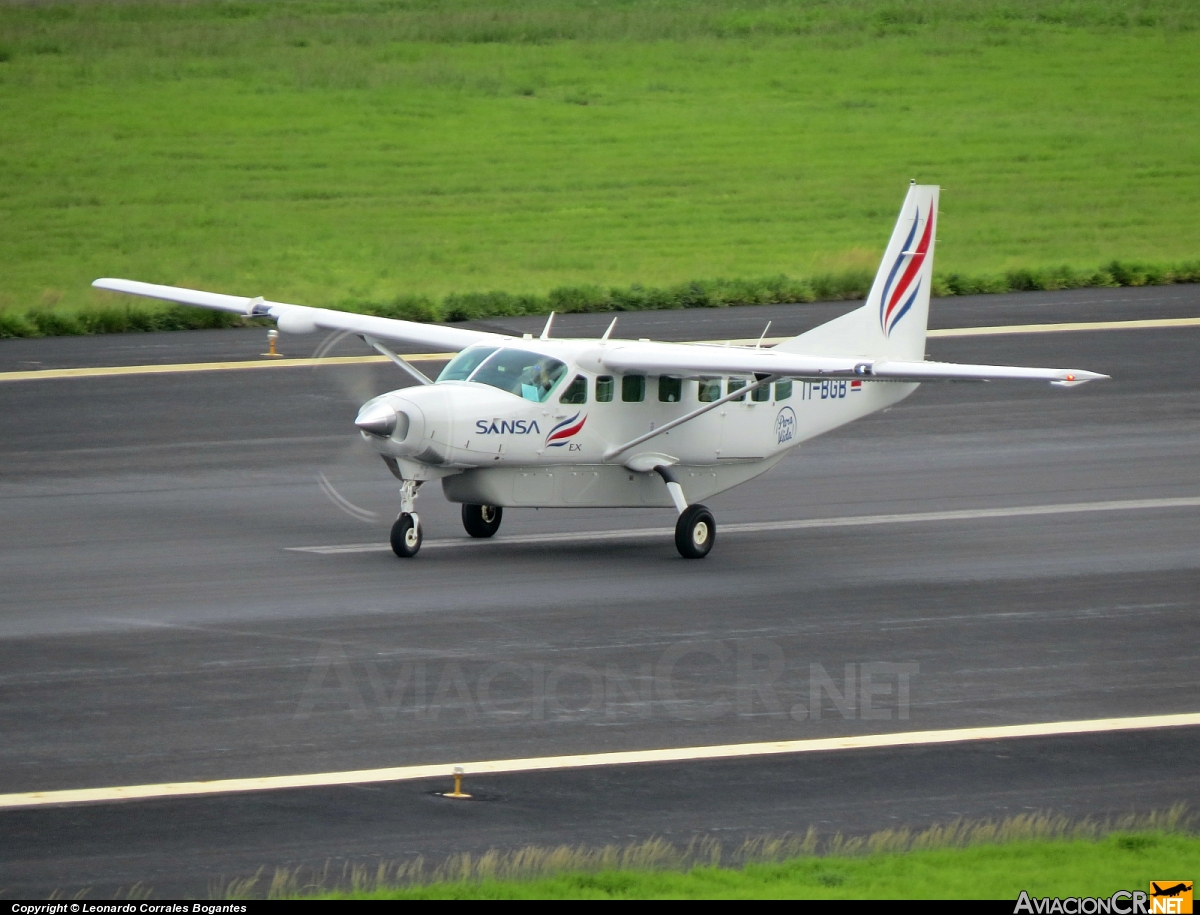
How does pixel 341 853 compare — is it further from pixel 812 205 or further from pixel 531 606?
pixel 812 205

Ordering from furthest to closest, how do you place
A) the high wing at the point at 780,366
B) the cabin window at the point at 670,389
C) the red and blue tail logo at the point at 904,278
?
1. the red and blue tail logo at the point at 904,278
2. the cabin window at the point at 670,389
3. the high wing at the point at 780,366

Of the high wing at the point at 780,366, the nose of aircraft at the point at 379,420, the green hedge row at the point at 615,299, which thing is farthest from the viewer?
the green hedge row at the point at 615,299

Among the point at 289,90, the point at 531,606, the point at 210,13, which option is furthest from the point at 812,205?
the point at 531,606

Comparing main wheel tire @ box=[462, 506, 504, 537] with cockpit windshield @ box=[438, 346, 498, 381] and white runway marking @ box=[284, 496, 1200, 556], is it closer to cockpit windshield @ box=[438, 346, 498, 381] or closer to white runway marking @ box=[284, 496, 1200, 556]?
white runway marking @ box=[284, 496, 1200, 556]

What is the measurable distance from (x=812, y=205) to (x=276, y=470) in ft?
92.1

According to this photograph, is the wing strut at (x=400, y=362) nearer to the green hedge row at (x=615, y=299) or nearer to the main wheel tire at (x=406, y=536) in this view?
the main wheel tire at (x=406, y=536)

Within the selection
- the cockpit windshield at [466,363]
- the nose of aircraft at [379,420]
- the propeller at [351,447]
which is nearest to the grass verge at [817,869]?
the nose of aircraft at [379,420]

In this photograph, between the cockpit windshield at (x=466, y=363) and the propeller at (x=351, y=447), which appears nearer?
the cockpit windshield at (x=466, y=363)

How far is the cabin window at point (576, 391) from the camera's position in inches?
714

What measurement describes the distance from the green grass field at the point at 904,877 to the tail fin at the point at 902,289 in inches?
415

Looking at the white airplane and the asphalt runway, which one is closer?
the asphalt runway

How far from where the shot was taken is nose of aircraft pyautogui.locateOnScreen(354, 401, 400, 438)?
1683 cm

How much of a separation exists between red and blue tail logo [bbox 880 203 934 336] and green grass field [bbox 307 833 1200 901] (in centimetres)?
1080

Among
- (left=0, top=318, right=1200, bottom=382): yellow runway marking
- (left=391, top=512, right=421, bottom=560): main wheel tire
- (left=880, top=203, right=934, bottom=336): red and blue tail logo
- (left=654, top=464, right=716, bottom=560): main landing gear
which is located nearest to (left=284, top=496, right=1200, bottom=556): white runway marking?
(left=391, top=512, right=421, bottom=560): main wheel tire
